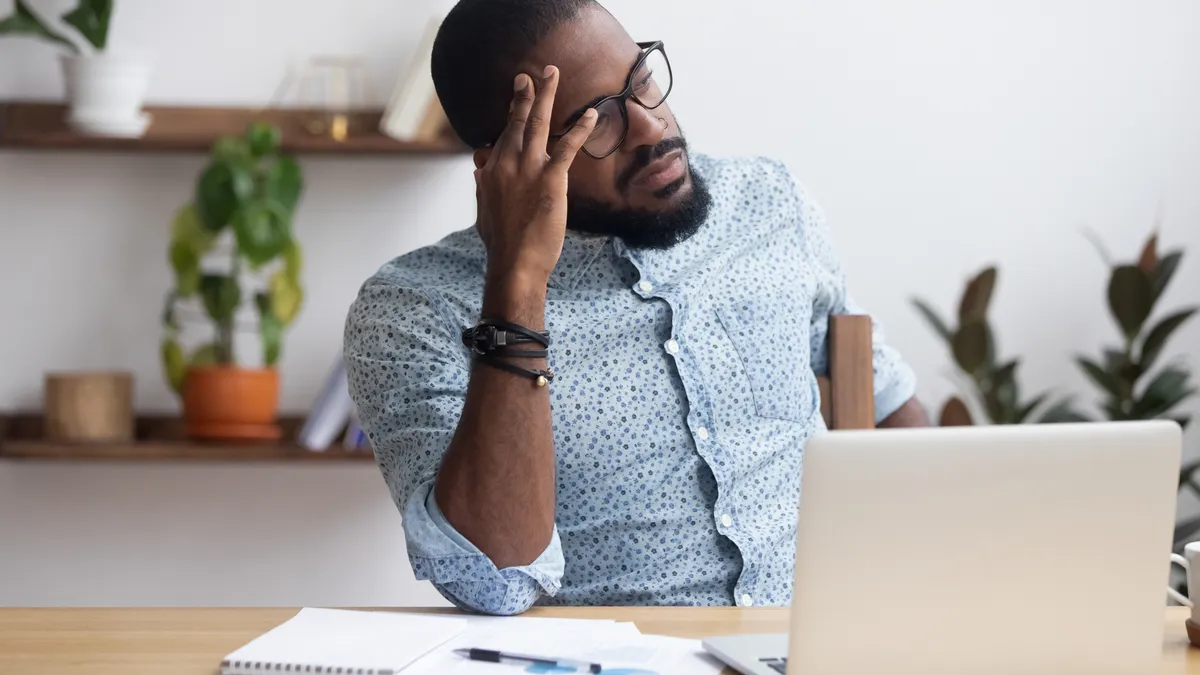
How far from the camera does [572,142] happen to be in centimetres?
130

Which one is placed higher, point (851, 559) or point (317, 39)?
point (317, 39)

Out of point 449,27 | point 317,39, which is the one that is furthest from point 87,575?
point 449,27

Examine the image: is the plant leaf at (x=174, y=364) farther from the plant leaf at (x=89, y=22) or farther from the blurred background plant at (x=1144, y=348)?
the blurred background plant at (x=1144, y=348)

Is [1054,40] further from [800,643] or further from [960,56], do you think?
[800,643]

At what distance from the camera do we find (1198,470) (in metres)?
2.55

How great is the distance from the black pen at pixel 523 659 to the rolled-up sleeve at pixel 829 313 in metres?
0.82

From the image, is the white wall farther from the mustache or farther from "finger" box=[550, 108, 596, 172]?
"finger" box=[550, 108, 596, 172]

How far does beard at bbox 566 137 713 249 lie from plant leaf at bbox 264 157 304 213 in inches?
45.3

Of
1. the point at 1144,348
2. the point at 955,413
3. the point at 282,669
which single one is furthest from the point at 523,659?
the point at 1144,348

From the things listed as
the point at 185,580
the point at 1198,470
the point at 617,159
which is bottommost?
the point at 185,580

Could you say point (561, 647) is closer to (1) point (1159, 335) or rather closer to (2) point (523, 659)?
(2) point (523, 659)

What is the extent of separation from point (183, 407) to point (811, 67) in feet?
4.78

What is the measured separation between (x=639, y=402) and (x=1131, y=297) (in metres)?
1.35

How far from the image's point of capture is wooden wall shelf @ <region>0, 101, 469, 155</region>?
251cm
